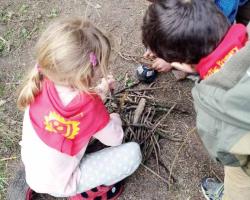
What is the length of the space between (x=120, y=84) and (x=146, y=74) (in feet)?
0.60

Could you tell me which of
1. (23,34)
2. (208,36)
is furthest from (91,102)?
(23,34)

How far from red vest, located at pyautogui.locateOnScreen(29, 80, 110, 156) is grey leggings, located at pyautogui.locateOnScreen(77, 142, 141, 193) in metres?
0.16

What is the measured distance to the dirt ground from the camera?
7.56ft

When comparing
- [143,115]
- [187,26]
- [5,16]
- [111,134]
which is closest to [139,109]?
[143,115]

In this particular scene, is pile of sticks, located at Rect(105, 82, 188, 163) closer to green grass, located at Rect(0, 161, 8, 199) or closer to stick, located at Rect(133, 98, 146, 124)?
stick, located at Rect(133, 98, 146, 124)

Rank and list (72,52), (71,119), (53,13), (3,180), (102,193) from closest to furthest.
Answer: (72,52)
(71,119)
(102,193)
(3,180)
(53,13)

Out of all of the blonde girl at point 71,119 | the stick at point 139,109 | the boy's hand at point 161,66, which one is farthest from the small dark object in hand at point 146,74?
the blonde girl at point 71,119

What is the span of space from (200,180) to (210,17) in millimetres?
911

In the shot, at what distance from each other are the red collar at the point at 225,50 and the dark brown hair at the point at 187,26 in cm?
3

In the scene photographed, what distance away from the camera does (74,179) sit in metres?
2.04

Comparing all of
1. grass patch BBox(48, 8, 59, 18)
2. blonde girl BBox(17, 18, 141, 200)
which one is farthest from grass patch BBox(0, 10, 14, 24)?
blonde girl BBox(17, 18, 141, 200)

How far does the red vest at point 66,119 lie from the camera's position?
1.81 meters

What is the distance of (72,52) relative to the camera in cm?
172

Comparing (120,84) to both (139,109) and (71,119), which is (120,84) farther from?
(71,119)
